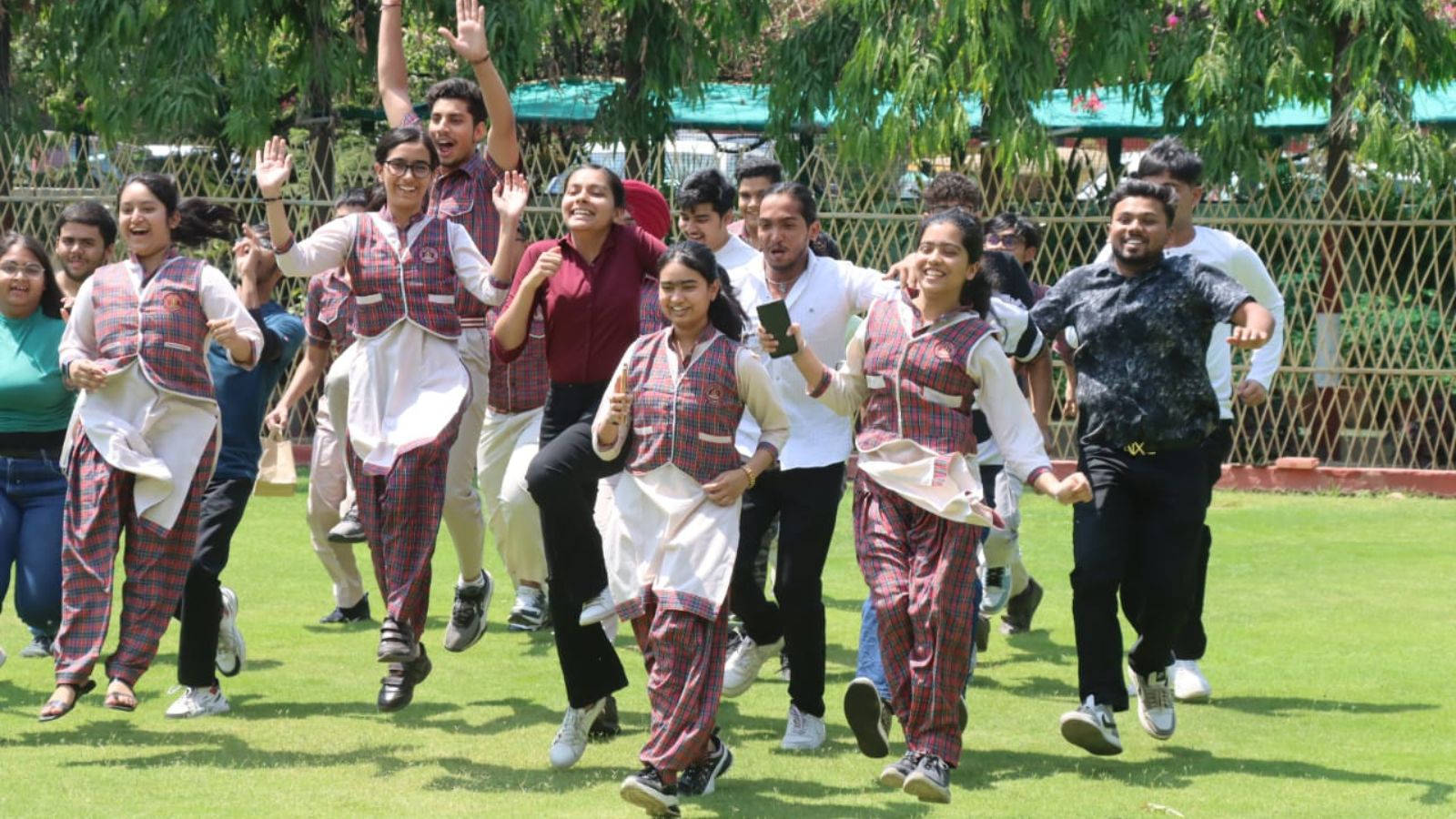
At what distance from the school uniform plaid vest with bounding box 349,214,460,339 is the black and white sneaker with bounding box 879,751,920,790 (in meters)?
2.18

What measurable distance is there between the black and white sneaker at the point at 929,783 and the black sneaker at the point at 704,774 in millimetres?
604

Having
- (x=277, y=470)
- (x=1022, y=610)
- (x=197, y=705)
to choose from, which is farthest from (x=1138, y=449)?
(x=277, y=470)

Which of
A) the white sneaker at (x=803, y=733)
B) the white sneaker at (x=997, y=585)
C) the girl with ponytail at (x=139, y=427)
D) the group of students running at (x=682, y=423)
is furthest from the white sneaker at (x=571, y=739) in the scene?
the white sneaker at (x=997, y=585)

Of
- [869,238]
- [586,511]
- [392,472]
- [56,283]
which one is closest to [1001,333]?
[586,511]

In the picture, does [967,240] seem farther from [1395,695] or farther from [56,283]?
[56,283]

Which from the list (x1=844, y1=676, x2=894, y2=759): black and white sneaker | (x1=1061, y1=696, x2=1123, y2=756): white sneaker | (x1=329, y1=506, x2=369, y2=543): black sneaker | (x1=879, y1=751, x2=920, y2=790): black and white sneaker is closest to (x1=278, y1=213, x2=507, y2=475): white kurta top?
(x1=844, y1=676, x2=894, y2=759): black and white sneaker

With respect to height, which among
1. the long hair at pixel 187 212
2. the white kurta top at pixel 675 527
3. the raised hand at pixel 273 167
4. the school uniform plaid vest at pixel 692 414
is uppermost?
the raised hand at pixel 273 167

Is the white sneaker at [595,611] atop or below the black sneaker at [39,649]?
atop

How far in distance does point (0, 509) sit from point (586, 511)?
7.42 feet

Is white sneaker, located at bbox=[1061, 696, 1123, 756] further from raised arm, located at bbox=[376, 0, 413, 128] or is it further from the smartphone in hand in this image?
raised arm, located at bbox=[376, 0, 413, 128]

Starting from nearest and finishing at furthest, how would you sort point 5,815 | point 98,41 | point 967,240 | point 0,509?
point 5,815 < point 967,240 < point 0,509 < point 98,41

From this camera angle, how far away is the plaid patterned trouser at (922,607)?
5.77 meters

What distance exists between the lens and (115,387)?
6.62 meters

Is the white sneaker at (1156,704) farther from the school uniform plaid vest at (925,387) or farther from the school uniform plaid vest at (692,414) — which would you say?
the school uniform plaid vest at (692,414)
